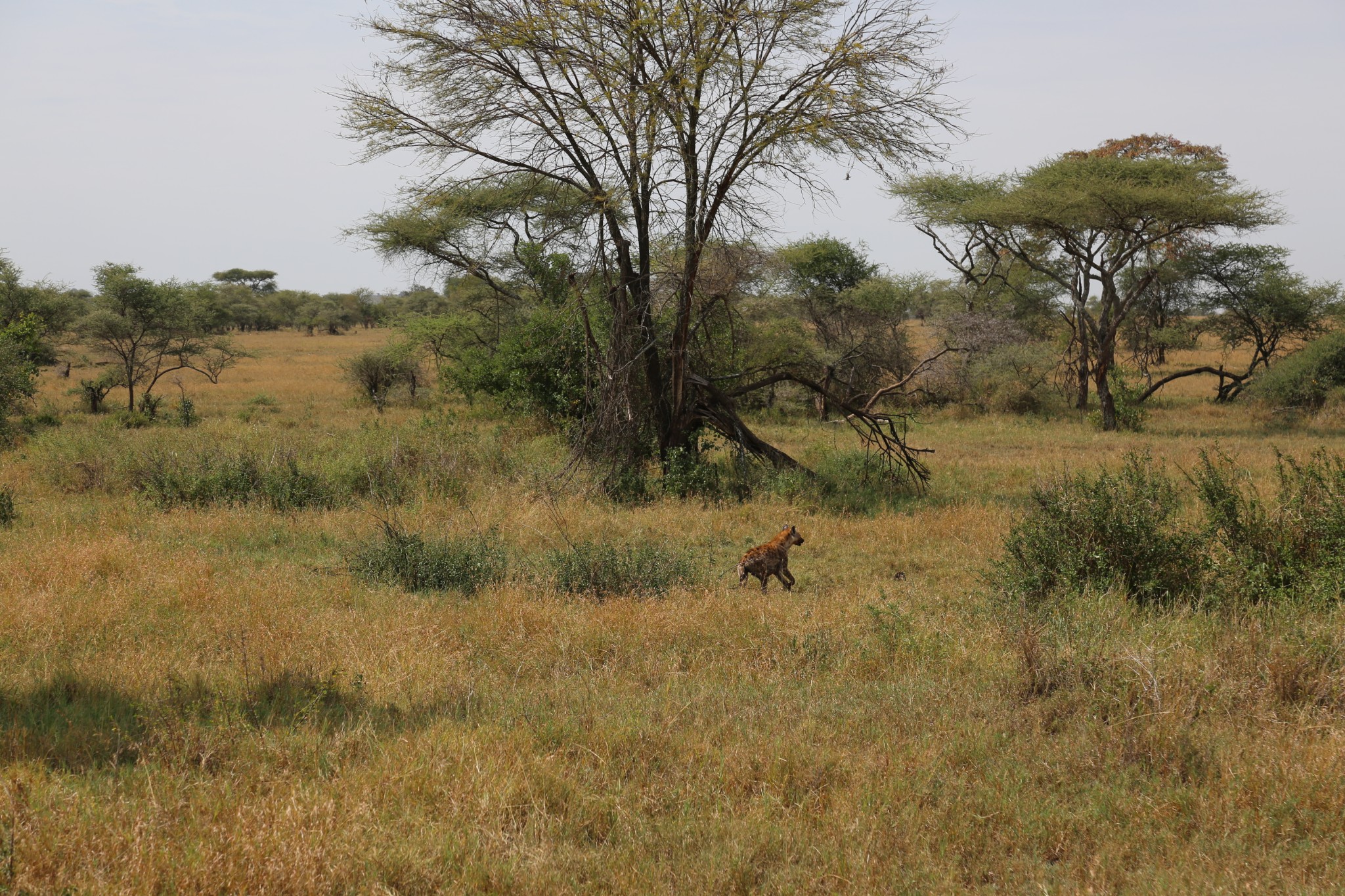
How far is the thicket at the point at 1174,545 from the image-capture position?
251 inches

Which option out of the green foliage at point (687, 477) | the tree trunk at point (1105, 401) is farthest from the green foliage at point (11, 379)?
the tree trunk at point (1105, 401)

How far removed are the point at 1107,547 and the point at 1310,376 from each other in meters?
19.8

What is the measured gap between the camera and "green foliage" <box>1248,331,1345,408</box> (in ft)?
71.2

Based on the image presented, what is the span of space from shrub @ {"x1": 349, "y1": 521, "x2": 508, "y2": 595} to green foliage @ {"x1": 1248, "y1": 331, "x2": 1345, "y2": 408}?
22.3 metres

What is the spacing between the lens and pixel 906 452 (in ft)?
39.7

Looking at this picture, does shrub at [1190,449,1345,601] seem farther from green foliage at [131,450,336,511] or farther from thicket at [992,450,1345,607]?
green foliage at [131,450,336,511]

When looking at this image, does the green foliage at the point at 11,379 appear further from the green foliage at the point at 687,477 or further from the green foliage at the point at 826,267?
the green foliage at the point at 826,267

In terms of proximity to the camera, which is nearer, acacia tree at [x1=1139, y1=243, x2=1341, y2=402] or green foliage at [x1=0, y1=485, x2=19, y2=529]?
green foliage at [x1=0, y1=485, x2=19, y2=529]

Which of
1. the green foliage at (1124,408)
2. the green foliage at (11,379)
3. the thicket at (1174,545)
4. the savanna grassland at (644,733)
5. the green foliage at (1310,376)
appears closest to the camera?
the savanna grassland at (644,733)

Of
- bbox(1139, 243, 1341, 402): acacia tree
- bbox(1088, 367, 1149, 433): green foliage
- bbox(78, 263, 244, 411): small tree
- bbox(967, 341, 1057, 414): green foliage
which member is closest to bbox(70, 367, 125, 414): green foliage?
bbox(78, 263, 244, 411): small tree

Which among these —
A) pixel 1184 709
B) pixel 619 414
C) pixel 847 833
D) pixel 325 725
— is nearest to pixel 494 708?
pixel 325 725

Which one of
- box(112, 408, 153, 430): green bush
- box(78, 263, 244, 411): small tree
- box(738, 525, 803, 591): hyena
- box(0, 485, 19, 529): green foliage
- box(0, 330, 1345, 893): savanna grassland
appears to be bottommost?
box(0, 330, 1345, 893): savanna grassland

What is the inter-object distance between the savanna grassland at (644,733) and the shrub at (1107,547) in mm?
408

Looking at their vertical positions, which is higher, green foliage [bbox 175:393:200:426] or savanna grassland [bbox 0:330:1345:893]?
green foliage [bbox 175:393:200:426]
